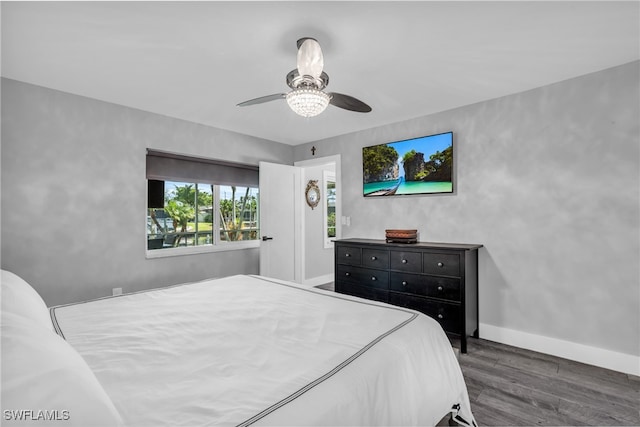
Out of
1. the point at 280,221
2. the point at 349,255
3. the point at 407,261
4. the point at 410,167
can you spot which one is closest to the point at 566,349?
the point at 407,261

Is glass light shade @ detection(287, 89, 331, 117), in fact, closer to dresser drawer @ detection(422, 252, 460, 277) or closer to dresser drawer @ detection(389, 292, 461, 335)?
dresser drawer @ detection(422, 252, 460, 277)

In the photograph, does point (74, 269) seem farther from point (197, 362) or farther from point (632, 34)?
point (632, 34)

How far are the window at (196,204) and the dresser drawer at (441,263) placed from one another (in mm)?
2471

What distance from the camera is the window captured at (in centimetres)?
363

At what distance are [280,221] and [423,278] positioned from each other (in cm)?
226

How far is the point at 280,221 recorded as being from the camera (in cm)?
452

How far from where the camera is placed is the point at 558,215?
2721 millimetres

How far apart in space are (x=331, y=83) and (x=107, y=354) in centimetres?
244

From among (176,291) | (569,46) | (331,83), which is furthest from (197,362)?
(569,46)

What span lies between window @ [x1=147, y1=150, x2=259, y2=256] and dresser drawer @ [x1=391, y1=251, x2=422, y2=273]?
2128mm

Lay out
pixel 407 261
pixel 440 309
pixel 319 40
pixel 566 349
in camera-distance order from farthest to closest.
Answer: pixel 407 261
pixel 440 309
pixel 566 349
pixel 319 40

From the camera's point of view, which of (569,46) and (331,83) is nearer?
(569,46)

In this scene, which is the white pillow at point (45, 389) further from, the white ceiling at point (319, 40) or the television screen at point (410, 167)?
the television screen at point (410, 167)

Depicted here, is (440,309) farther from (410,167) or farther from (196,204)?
(196,204)
